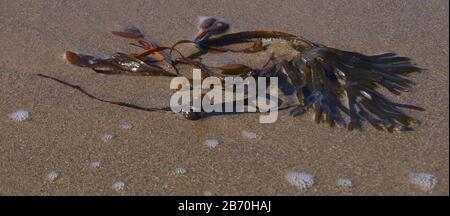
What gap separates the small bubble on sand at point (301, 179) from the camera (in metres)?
2.00

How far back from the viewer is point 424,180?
2.00 metres

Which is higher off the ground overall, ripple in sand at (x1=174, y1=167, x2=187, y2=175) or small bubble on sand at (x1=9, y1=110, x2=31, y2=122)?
ripple in sand at (x1=174, y1=167, x2=187, y2=175)

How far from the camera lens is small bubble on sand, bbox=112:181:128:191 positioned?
1986 millimetres

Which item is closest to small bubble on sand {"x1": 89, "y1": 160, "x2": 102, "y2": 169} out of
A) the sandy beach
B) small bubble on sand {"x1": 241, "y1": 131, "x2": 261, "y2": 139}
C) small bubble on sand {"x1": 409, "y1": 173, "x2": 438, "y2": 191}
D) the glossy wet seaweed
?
the sandy beach

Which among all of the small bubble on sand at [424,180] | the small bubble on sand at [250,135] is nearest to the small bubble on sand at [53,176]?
the small bubble on sand at [250,135]

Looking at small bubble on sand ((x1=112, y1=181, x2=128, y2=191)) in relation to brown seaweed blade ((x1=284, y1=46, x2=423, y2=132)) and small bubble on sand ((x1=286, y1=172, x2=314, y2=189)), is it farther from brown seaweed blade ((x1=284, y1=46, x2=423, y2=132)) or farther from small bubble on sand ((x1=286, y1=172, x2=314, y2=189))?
brown seaweed blade ((x1=284, y1=46, x2=423, y2=132))

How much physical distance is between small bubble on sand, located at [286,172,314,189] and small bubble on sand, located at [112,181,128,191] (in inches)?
20.0

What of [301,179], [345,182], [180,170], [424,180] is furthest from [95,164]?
[424,180]

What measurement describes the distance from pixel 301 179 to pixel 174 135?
0.47 meters

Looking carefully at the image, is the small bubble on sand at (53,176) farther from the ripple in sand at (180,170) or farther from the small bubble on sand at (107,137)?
the ripple in sand at (180,170)

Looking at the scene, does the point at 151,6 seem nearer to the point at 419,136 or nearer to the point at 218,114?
the point at 218,114

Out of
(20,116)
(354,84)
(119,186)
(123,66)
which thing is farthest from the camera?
(123,66)

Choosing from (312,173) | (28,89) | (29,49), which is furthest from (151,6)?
(312,173)

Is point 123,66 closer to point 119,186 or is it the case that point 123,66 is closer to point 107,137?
point 107,137
